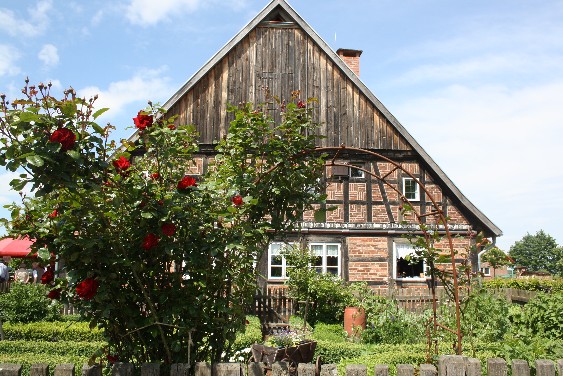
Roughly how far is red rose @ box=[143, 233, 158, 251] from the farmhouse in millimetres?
14026

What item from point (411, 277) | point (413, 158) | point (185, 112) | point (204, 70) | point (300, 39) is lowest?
point (411, 277)

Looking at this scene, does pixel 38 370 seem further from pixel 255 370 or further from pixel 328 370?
pixel 328 370

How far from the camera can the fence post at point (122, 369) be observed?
11.6 ft

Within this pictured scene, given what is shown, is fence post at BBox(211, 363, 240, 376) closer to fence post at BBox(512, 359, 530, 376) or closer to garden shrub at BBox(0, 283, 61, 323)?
fence post at BBox(512, 359, 530, 376)

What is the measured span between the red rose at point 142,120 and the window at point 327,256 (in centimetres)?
1419

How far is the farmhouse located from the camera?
18.0 meters

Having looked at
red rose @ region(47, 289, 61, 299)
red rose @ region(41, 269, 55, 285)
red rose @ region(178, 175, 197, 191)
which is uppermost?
red rose @ region(178, 175, 197, 191)

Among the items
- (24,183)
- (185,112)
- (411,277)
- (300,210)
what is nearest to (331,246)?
(411,277)

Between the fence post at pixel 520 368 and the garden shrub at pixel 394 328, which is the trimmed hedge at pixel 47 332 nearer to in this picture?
the garden shrub at pixel 394 328

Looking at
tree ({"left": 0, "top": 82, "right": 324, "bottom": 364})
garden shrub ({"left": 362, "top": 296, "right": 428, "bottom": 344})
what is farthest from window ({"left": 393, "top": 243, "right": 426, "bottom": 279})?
tree ({"left": 0, "top": 82, "right": 324, "bottom": 364})

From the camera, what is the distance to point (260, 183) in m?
4.48

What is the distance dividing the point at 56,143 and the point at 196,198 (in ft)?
3.28

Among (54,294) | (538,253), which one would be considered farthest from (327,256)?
(538,253)

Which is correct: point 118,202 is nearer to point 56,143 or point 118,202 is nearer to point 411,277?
point 56,143
